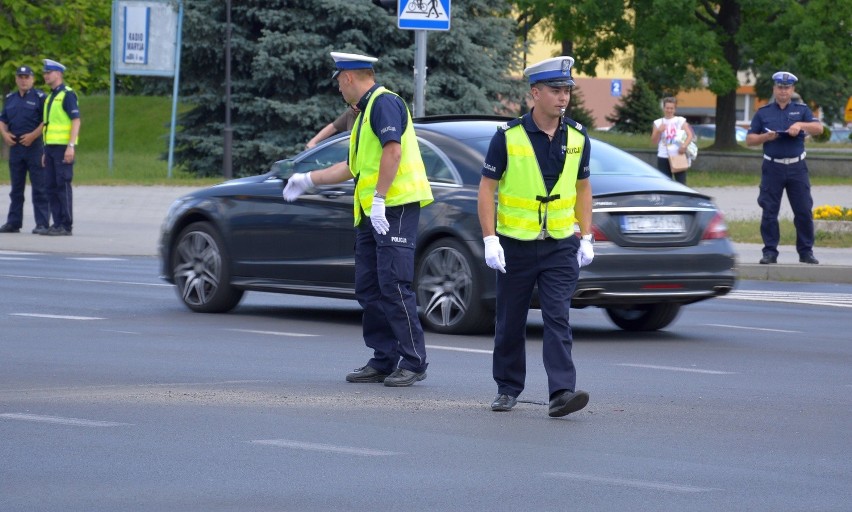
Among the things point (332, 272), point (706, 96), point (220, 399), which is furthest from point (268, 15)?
point (706, 96)

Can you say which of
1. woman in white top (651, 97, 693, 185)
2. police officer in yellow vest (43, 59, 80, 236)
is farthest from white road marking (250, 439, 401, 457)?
woman in white top (651, 97, 693, 185)

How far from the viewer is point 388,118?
8.96m

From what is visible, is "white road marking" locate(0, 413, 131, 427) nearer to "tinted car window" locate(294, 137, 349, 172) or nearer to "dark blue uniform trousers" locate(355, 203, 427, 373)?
"dark blue uniform trousers" locate(355, 203, 427, 373)

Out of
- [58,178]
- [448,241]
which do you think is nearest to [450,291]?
[448,241]

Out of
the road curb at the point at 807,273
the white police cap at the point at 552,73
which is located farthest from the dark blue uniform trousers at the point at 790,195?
the white police cap at the point at 552,73

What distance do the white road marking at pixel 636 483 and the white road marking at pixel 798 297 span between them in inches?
330

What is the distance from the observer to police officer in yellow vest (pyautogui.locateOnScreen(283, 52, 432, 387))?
8.97 m

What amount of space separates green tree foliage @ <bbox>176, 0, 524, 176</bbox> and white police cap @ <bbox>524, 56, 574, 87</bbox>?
2667 centimetres

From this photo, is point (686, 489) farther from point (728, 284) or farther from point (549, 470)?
point (728, 284)

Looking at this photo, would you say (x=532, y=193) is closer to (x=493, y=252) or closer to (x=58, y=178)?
(x=493, y=252)

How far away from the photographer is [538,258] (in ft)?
26.8

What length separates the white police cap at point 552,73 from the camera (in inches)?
314

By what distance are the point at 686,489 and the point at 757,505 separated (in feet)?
1.16

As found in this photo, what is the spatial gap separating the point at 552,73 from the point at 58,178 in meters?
13.6
